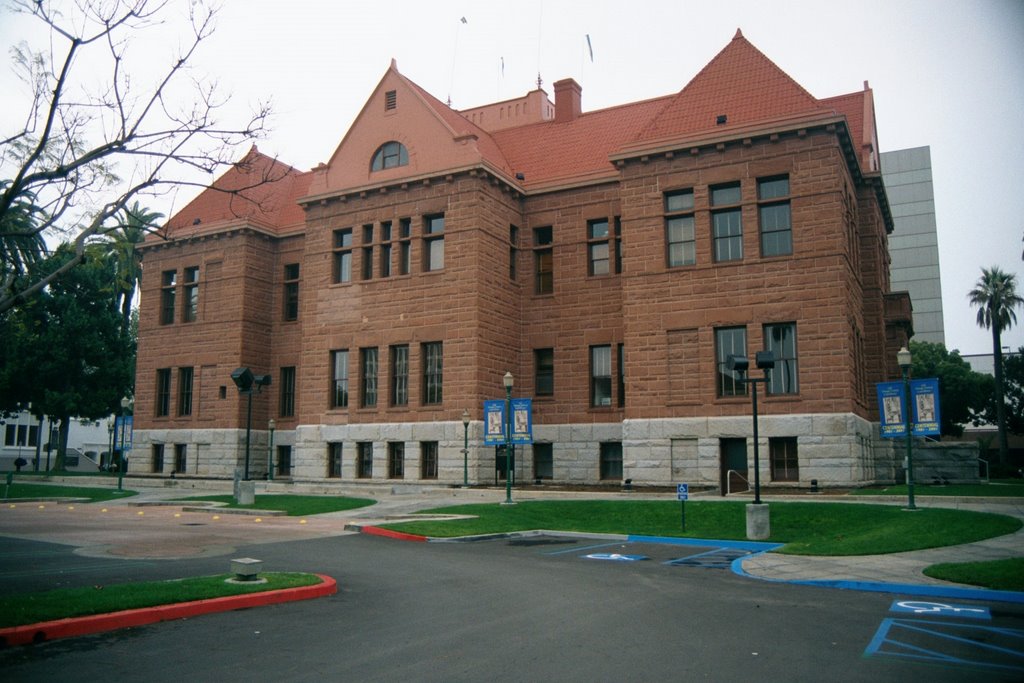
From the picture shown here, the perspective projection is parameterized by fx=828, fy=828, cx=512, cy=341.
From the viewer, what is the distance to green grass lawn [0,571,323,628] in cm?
890

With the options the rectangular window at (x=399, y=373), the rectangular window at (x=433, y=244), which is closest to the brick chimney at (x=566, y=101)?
the rectangular window at (x=433, y=244)

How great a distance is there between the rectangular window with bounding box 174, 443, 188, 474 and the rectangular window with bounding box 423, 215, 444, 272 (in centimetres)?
1758

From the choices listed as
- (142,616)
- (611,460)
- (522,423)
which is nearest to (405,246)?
(522,423)

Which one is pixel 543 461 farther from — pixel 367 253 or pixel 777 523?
pixel 777 523

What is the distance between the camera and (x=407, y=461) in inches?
1368

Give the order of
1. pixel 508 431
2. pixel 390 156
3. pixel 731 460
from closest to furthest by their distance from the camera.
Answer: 1. pixel 508 431
2. pixel 731 460
3. pixel 390 156

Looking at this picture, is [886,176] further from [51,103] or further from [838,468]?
[51,103]

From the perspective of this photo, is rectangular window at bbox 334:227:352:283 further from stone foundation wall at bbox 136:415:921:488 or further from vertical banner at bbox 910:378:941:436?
vertical banner at bbox 910:378:941:436

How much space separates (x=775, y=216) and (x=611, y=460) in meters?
11.8

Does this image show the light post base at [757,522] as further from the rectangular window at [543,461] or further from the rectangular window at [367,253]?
the rectangular window at [367,253]

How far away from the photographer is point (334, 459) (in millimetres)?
37031

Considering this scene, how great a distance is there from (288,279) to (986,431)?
Result: 8238 cm

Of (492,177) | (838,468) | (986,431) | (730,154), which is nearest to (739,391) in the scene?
(838,468)

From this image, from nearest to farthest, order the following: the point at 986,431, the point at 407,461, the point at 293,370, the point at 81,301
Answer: the point at 407,461, the point at 293,370, the point at 81,301, the point at 986,431
